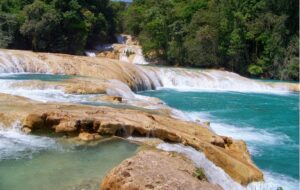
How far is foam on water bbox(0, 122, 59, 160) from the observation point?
8898 millimetres

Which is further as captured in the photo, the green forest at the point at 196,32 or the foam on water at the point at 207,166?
the green forest at the point at 196,32

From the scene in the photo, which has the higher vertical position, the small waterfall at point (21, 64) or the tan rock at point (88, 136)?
the small waterfall at point (21, 64)

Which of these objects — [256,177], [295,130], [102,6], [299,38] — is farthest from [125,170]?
[102,6]

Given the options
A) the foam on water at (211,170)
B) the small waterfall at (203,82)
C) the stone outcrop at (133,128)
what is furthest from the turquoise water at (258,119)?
the foam on water at (211,170)

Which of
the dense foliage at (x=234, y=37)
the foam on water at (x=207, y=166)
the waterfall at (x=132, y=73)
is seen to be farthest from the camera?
the dense foliage at (x=234, y=37)

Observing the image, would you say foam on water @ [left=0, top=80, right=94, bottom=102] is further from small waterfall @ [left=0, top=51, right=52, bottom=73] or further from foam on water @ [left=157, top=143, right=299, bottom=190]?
foam on water @ [left=157, top=143, right=299, bottom=190]

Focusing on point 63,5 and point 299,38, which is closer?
point 299,38

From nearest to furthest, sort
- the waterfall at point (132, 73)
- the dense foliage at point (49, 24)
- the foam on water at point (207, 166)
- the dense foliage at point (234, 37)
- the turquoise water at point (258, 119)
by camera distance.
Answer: the foam on water at point (207, 166) → the turquoise water at point (258, 119) → the waterfall at point (132, 73) → the dense foliage at point (234, 37) → the dense foliage at point (49, 24)

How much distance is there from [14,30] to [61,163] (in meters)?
35.9

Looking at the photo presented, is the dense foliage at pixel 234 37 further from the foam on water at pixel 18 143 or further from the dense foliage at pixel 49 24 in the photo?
the foam on water at pixel 18 143

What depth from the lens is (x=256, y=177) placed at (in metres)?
9.47

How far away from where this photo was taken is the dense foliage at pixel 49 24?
135ft

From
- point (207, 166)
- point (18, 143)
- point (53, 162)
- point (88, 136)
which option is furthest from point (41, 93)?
point (207, 166)

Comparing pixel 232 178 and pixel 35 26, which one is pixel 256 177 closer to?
pixel 232 178
